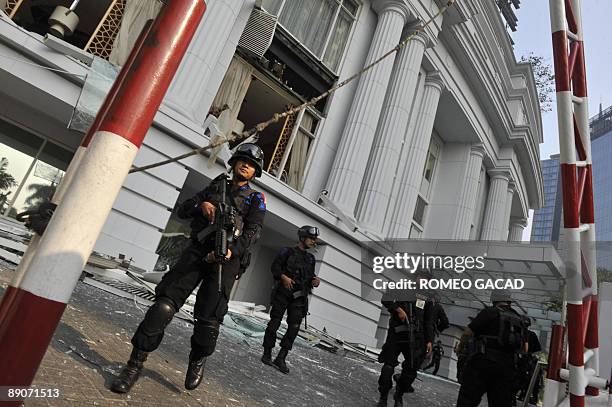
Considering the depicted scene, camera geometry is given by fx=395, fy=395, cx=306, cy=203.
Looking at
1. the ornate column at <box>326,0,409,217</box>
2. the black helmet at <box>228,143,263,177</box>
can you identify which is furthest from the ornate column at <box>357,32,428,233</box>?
the black helmet at <box>228,143,263,177</box>

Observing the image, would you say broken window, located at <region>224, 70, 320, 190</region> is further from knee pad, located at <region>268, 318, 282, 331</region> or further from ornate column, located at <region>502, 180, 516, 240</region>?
ornate column, located at <region>502, 180, 516, 240</region>

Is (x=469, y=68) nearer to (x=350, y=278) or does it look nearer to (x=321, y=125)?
(x=321, y=125)

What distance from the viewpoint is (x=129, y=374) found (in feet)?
8.13

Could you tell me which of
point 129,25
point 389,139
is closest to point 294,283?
point 129,25

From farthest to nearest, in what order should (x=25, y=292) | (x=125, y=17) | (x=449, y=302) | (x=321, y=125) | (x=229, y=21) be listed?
(x=449, y=302) < (x=321, y=125) < (x=229, y=21) < (x=125, y=17) < (x=25, y=292)

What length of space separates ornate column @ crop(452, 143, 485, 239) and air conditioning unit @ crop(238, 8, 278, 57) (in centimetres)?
1296

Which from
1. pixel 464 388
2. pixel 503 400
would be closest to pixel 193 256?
pixel 464 388

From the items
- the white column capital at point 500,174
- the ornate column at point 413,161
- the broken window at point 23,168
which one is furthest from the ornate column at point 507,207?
the broken window at point 23,168

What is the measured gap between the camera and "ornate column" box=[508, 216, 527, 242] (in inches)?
1210

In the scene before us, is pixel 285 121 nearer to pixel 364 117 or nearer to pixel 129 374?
pixel 364 117

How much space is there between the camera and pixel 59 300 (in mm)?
982

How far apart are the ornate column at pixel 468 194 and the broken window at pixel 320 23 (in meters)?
10.3

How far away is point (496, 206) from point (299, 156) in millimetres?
15605

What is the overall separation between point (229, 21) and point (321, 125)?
14.2 ft
